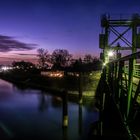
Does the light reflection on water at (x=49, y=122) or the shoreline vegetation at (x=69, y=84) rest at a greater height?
the shoreline vegetation at (x=69, y=84)

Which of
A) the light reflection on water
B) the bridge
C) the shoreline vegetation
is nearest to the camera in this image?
the bridge

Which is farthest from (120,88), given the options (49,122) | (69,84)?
(69,84)

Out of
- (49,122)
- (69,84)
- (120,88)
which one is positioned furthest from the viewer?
(69,84)

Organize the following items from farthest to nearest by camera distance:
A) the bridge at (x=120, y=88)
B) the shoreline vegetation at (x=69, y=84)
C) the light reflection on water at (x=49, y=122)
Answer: the shoreline vegetation at (x=69, y=84), the light reflection on water at (x=49, y=122), the bridge at (x=120, y=88)

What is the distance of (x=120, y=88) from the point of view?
36.0ft

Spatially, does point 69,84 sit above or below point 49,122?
above

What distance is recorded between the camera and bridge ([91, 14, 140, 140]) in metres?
8.38

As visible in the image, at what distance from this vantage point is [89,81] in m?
48.5

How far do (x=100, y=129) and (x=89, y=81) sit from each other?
2591 centimetres

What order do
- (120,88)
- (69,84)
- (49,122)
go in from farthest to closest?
(69,84) → (49,122) → (120,88)

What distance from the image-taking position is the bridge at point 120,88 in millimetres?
8375

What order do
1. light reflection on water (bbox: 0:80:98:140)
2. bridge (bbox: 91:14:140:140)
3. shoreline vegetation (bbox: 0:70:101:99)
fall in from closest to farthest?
bridge (bbox: 91:14:140:140) → light reflection on water (bbox: 0:80:98:140) → shoreline vegetation (bbox: 0:70:101:99)

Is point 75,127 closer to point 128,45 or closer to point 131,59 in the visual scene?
point 128,45

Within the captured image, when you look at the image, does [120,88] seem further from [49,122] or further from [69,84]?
[69,84]
